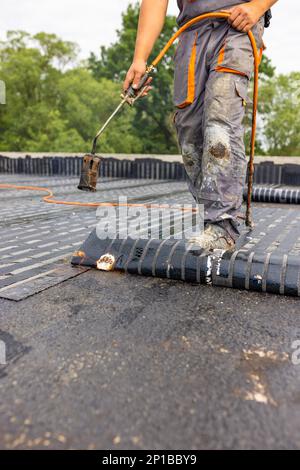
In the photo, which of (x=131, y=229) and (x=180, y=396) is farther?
(x=131, y=229)

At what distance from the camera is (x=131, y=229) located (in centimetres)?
333

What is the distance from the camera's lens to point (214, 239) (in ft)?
6.91

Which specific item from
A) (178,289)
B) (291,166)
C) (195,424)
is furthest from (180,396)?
(291,166)

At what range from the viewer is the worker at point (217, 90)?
2.05 meters

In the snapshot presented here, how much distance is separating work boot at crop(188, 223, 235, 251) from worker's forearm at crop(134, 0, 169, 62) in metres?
1.01

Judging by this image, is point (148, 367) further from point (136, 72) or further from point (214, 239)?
point (136, 72)

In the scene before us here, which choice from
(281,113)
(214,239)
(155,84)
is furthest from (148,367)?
(155,84)

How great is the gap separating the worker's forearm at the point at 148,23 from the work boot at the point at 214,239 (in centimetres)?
101

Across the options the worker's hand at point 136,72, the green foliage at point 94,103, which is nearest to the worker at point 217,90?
the worker's hand at point 136,72

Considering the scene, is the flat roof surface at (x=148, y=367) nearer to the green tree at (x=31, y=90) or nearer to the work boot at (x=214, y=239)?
the work boot at (x=214, y=239)

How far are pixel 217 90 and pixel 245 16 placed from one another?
370 mm

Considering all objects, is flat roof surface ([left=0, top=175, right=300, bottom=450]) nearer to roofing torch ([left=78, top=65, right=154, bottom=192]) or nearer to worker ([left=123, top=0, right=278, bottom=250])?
worker ([left=123, top=0, right=278, bottom=250])
